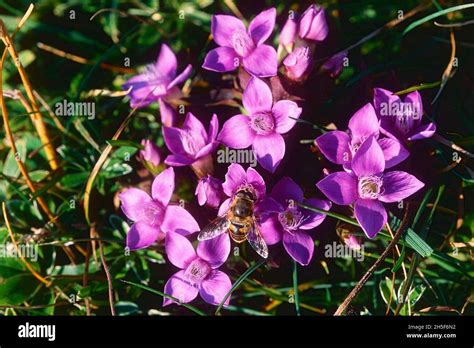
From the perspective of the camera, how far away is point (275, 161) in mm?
1653

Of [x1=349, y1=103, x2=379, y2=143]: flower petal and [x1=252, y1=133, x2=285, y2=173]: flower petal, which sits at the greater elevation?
[x1=349, y1=103, x2=379, y2=143]: flower petal

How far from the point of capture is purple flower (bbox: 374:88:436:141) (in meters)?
1.68

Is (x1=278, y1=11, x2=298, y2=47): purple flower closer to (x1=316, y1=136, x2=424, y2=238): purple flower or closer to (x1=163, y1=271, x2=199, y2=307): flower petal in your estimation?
(x1=316, y1=136, x2=424, y2=238): purple flower

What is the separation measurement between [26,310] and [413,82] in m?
1.66

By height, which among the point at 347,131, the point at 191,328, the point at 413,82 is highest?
the point at 413,82

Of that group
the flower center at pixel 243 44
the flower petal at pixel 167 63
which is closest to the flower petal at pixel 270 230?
the flower center at pixel 243 44

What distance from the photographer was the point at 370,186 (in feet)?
5.26

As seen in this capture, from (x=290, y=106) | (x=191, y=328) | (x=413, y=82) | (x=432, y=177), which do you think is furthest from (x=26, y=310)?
(x=413, y=82)

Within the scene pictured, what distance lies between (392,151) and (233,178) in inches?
19.4

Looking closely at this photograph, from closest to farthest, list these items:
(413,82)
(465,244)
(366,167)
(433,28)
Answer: (366,167)
(465,244)
(413,82)
(433,28)

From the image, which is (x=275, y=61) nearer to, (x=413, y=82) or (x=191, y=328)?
(x=413, y=82)

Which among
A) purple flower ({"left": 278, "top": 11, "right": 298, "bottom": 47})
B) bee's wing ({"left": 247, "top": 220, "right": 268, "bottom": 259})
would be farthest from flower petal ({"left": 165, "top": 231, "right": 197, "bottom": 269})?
purple flower ({"left": 278, "top": 11, "right": 298, "bottom": 47})

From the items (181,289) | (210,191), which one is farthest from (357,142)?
(181,289)

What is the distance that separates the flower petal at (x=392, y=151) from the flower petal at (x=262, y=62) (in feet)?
1.36
